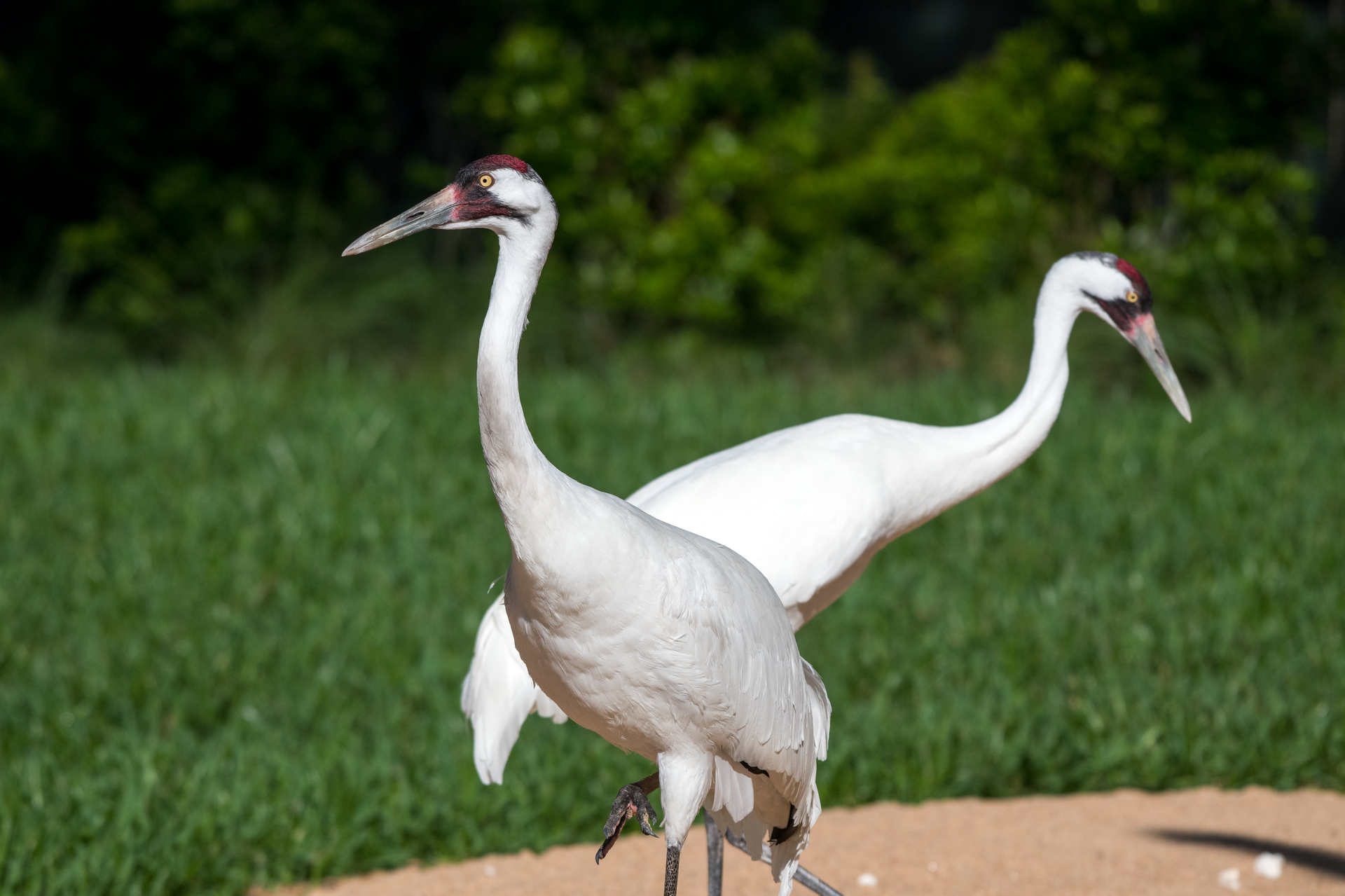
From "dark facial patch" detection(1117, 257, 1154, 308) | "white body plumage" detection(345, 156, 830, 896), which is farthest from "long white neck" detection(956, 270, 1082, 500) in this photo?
"white body plumage" detection(345, 156, 830, 896)

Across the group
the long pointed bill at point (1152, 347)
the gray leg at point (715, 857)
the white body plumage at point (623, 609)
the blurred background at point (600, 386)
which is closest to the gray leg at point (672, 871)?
the white body plumage at point (623, 609)

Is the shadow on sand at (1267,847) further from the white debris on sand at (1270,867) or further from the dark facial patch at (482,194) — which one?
the dark facial patch at (482,194)

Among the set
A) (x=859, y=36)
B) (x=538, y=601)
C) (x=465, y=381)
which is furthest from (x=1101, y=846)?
(x=859, y=36)

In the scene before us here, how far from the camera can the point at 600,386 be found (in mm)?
8586

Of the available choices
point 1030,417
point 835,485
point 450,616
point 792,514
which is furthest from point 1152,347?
point 450,616

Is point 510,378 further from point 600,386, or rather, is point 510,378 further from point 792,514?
point 600,386

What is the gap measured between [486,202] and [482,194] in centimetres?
1

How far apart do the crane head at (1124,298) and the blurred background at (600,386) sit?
4.85 ft

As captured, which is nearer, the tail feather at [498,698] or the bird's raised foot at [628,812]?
the bird's raised foot at [628,812]

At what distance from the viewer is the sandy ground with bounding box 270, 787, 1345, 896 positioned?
357 cm

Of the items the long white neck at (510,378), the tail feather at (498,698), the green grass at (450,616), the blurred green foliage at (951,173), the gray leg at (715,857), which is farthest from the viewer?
the blurred green foliage at (951,173)

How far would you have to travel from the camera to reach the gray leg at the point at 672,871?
8.27 ft

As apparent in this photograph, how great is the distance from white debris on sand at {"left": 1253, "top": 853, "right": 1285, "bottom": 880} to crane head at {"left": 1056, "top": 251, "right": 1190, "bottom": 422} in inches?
45.6

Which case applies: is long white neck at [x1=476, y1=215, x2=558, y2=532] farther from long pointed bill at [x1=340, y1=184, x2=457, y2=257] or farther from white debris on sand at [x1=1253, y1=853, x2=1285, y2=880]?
white debris on sand at [x1=1253, y1=853, x2=1285, y2=880]
